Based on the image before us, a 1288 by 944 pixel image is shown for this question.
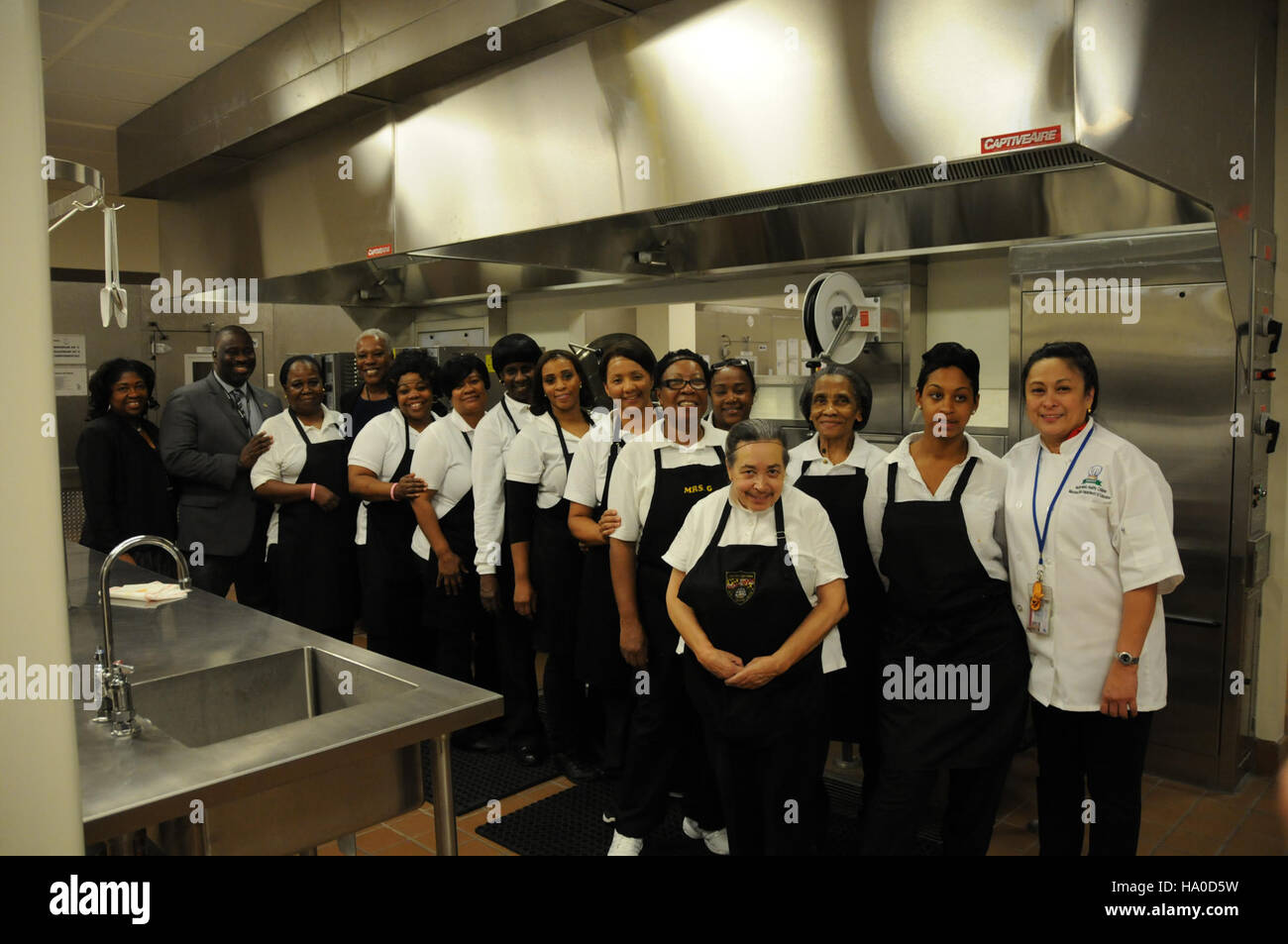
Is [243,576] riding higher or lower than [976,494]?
lower

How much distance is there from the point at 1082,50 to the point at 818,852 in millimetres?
2080

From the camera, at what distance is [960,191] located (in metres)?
3.10

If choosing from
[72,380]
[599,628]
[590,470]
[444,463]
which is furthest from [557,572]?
[72,380]

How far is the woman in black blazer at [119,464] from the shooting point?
3.60 meters

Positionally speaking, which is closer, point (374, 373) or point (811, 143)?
point (811, 143)

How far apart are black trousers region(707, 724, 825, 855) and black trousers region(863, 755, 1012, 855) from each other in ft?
0.56

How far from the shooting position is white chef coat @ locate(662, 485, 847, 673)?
7.47ft

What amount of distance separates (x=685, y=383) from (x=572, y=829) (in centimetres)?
144

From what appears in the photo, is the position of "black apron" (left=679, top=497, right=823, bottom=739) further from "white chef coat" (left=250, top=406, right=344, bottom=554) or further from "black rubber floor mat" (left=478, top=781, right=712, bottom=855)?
"white chef coat" (left=250, top=406, right=344, bottom=554)

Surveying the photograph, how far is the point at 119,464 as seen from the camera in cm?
364

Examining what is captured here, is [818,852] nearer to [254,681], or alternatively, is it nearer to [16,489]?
[254,681]

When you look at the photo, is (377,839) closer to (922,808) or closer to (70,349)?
(922,808)

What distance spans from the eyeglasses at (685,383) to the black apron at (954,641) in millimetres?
754
